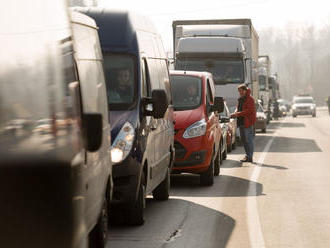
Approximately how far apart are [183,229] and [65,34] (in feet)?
16.6

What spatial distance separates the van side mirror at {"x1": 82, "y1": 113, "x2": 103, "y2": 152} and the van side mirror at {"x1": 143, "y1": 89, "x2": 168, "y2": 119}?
462 centimetres

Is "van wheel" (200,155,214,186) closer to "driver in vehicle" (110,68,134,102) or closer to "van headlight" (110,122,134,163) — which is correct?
"driver in vehicle" (110,68,134,102)

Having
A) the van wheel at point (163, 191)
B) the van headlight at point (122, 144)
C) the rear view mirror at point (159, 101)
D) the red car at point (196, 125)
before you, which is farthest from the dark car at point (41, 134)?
the red car at point (196, 125)

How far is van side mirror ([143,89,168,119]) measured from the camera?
10711 mm

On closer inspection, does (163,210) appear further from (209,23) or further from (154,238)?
(209,23)

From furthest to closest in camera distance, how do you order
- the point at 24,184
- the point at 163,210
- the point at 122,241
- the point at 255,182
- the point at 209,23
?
the point at 209,23
the point at 255,182
the point at 163,210
the point at 122,241
the point at 24,184

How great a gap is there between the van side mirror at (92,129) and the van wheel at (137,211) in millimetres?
4430

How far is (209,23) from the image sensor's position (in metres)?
30.4

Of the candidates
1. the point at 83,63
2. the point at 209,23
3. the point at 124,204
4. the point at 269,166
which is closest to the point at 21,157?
the point at 83,63

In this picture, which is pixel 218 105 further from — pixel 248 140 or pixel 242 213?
pixel 242 213

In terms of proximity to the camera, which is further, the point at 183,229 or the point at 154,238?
the point at 183,229

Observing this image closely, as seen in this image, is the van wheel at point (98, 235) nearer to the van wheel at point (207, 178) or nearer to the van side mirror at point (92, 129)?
the van side mirror at point (92, 129)

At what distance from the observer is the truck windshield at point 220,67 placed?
27562 millimetres

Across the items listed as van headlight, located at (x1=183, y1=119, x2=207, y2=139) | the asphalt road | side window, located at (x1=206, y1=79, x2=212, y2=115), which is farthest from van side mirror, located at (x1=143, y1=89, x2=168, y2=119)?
side window, located at (x1=206, y1=79, x2=212, y2=115)
